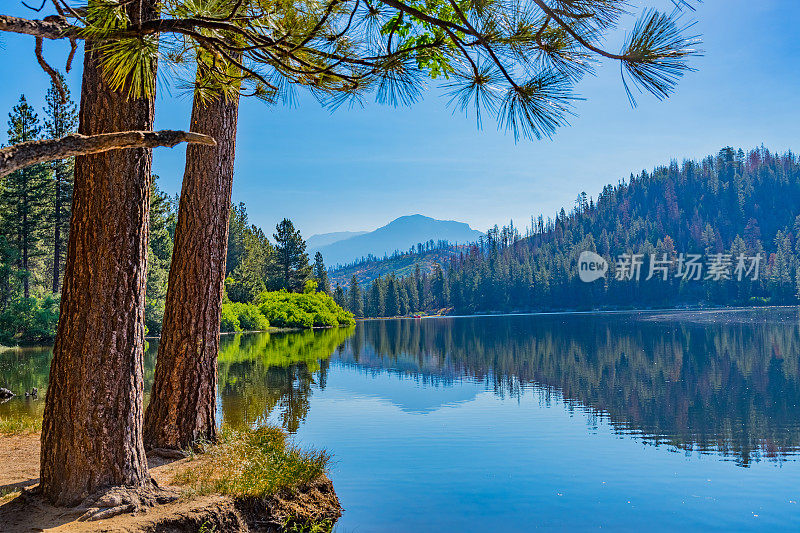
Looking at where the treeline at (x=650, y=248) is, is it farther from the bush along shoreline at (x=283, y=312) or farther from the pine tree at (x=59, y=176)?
the pine tree at (x=59, y=176)

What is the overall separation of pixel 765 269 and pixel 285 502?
432 feet

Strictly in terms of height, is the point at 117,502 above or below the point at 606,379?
above

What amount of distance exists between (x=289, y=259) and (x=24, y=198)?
33.7m

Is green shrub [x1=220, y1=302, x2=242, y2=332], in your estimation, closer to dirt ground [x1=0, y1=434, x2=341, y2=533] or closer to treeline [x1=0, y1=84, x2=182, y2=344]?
treeline [x1=0, y1=84, x2=182, y2=344]

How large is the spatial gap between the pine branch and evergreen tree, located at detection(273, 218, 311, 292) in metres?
61.6

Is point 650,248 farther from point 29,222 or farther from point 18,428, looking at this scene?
point 18,428

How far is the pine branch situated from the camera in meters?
3.00

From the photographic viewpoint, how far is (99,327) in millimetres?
4367

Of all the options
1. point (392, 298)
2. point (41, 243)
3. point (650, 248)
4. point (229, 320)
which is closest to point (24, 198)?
point (41, 243)

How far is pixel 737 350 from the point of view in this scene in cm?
2762

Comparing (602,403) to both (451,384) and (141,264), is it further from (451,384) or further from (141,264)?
(141,264)

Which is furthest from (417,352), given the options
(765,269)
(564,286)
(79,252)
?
(765,269)

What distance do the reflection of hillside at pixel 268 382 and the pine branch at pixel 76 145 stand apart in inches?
241

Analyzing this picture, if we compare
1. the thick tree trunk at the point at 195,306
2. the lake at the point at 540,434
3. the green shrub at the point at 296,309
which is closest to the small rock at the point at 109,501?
the thick tree trunk at the point at 195,306
